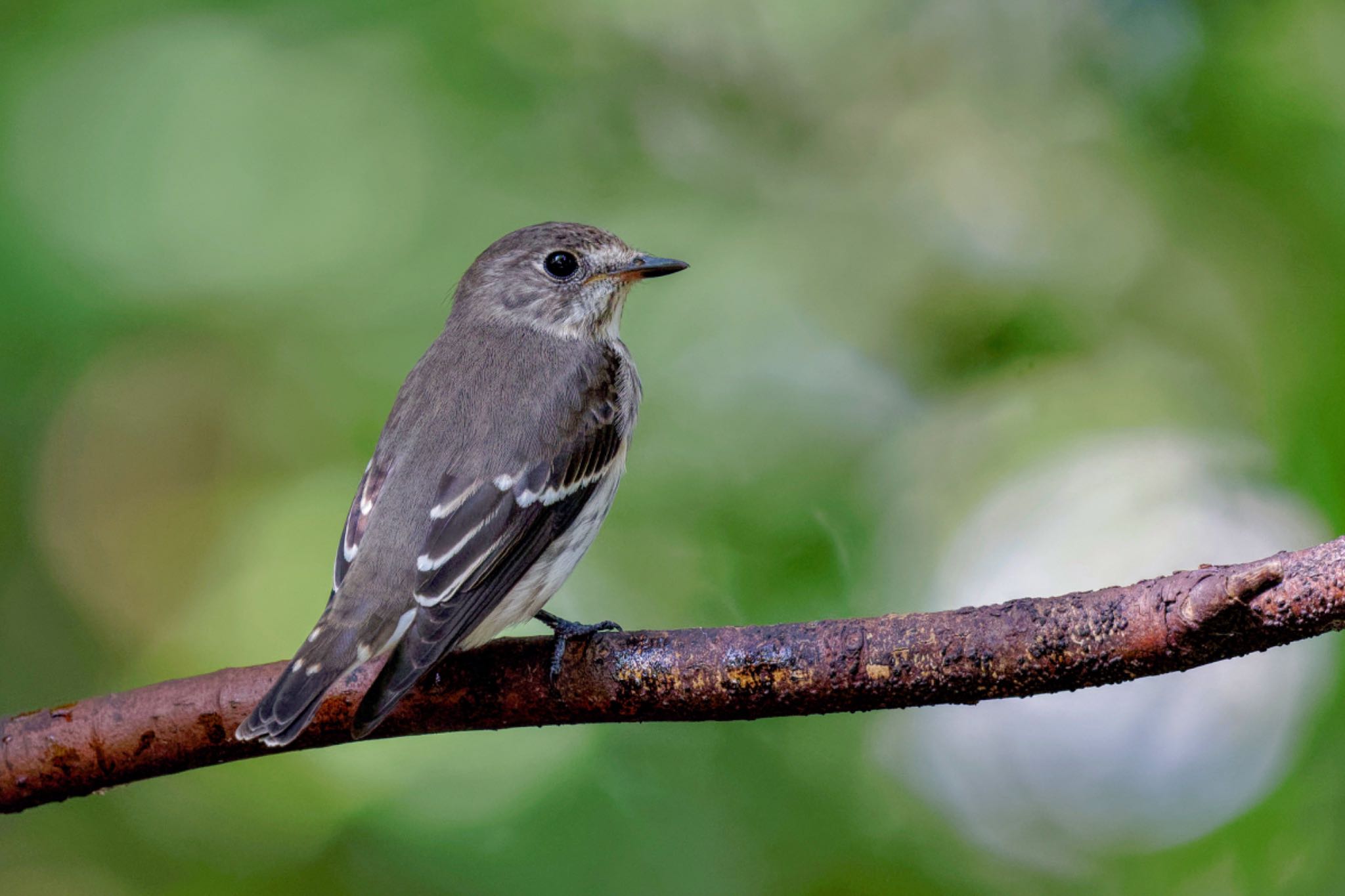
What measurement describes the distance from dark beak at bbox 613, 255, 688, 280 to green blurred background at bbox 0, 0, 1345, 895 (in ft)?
0.52

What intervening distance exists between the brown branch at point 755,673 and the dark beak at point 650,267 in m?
1.24

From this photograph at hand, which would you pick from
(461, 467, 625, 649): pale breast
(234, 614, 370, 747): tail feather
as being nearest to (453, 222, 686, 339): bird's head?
(461, 467, 625, 649): pale breast

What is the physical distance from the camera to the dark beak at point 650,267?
3.56 metres

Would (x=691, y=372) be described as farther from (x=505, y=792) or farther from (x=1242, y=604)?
(x=1242, y=604)

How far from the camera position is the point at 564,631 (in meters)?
2.75

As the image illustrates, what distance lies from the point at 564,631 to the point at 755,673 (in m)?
0.57

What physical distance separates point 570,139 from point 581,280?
1.43 feet

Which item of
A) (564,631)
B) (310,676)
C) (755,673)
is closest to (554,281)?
(564,631)

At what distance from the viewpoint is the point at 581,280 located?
373 cm

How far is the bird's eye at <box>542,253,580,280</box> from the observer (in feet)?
12.3

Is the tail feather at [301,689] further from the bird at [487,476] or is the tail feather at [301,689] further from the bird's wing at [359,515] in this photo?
the bird's wing at [359,515]

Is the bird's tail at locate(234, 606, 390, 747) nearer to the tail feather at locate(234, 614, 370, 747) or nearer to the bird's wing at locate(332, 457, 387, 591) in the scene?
the tail feather at locate(234, 614, 370, 747)

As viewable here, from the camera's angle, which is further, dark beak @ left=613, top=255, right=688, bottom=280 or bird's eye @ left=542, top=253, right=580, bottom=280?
bird's eye @ left=542, top=253, right=580, bottom=280

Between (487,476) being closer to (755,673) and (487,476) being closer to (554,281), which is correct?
(554,281)
